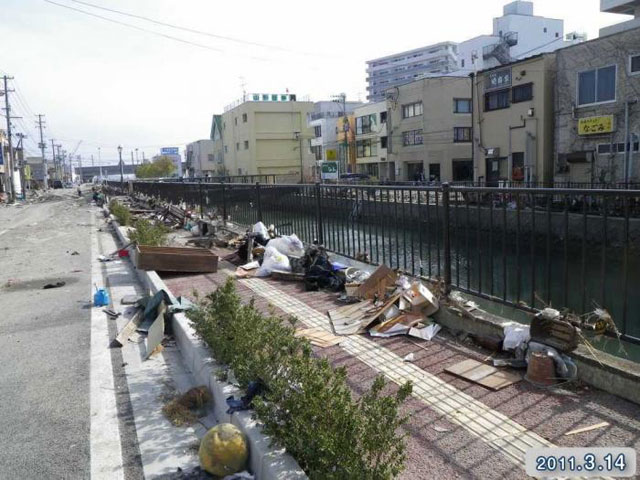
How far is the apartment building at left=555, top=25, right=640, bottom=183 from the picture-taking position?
26.1 m

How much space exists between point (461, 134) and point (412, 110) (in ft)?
17.8

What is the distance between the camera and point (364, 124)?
203 ft

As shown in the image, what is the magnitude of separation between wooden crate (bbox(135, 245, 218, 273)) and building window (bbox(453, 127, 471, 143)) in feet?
130

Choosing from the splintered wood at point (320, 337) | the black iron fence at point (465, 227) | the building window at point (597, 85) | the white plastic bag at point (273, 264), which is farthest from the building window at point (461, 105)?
the splintered wood at point (320, 337)

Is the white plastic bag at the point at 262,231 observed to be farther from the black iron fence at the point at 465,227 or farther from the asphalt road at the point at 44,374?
the asphalt road at the point at 44,374

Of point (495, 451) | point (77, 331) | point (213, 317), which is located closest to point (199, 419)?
point (213, 317)

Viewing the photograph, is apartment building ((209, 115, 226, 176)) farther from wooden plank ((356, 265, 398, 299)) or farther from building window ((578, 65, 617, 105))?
wooden plank ((356, 265, 398, 299))

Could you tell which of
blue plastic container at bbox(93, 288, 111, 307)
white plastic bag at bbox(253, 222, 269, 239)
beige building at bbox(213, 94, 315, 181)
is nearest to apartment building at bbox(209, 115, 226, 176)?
beige building at bbox(213, 94, 315, 181)

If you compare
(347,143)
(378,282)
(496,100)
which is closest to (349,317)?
(378,282)

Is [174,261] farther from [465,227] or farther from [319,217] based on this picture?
[465,227]

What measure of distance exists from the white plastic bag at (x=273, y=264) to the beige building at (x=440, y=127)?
3693 cm

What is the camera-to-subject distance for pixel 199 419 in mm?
4105

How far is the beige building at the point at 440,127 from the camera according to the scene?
45469 mm

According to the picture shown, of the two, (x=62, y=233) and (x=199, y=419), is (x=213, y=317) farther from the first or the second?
(x=62, y=233)
